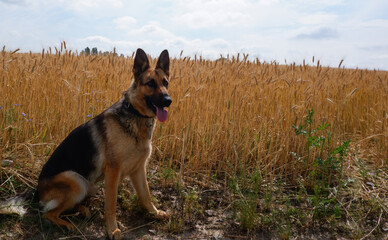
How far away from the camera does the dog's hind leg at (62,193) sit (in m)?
2.83

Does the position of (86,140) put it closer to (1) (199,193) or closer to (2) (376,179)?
(1) (199,193)

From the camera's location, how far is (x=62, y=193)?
9.34 feet

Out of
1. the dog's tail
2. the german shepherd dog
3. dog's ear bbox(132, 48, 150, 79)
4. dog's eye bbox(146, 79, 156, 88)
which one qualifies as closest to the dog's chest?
the german shepherd dog

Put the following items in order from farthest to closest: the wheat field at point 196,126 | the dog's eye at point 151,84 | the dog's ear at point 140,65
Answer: the wheat field at point 196,126 < the dog's ear at point 140,65 < the dog's eye at point 151,84

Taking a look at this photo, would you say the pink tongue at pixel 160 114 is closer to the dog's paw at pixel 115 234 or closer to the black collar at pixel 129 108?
the black collar at pixel 129 108

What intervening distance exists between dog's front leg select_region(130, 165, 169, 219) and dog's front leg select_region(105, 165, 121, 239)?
393mm

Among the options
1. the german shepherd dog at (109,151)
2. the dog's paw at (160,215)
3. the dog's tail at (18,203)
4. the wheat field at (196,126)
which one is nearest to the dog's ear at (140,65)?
the german shepherd dog at (109,151)

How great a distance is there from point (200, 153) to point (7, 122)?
2.61m

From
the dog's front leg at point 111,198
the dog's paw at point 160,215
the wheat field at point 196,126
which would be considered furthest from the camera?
the wheat field at point 196,126

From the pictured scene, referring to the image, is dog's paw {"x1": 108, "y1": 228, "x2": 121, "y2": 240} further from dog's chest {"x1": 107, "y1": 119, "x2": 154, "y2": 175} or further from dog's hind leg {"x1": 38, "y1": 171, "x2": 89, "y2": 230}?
dog's chest {"x1": 107, "y1": 119, "x2": 154, "y2": 175}

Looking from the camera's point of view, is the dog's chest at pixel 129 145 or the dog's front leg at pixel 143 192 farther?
the dog's front leg at pixel 143 192

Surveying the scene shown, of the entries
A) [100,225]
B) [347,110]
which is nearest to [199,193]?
[100,225]

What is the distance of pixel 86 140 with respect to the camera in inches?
117

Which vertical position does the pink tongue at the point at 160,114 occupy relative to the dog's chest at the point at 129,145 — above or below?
above
